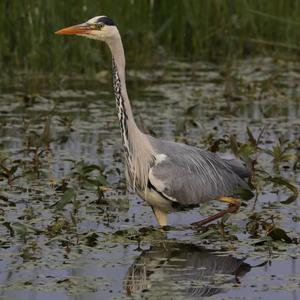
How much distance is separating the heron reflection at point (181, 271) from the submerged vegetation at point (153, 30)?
5.28 m

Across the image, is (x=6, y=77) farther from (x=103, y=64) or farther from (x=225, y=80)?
(x=225, y=80)

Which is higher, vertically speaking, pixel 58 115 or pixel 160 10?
pixel 160 10

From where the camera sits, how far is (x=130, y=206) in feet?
25.9

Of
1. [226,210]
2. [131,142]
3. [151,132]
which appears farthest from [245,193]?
[151,132]

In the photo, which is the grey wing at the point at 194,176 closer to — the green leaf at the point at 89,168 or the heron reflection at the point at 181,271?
the heron reflection at the point at 181,271

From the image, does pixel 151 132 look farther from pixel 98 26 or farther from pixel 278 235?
pixel 278 235

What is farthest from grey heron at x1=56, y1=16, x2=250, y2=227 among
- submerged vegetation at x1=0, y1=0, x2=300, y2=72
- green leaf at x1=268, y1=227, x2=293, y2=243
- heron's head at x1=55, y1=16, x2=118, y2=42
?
submerged vegetation at x1=0, y1=0, x2=300, y2=72

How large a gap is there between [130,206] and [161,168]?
836 millimetres

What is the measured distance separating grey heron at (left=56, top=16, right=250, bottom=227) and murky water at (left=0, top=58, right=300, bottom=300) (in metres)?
0.19

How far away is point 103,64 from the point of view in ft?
39.9

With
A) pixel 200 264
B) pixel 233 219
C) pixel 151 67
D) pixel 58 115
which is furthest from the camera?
pixel 151 67

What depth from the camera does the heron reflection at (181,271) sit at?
593 centimetres

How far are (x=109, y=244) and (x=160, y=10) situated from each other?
651cm

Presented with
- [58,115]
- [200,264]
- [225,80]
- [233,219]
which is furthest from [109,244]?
[225,80]
